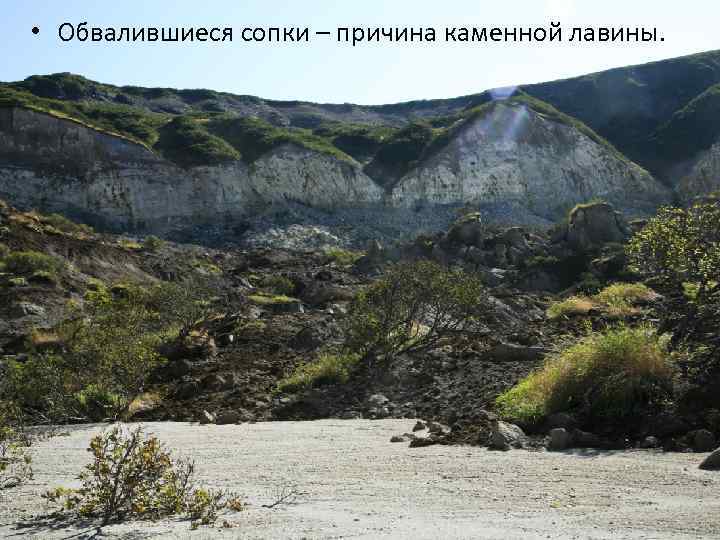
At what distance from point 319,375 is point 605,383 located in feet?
20.5

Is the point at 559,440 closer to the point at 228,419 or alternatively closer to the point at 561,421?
the point at 561,421

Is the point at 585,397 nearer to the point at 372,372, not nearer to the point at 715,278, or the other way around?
the point at 715,278

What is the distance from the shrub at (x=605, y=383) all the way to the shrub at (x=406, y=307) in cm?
583

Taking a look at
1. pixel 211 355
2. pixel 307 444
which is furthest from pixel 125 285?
pixel 307 444

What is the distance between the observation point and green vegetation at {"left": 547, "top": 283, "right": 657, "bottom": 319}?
21.1m

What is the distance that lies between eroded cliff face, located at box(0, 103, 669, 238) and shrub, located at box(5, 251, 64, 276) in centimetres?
2557

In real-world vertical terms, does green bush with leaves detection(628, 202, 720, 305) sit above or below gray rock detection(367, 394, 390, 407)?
above

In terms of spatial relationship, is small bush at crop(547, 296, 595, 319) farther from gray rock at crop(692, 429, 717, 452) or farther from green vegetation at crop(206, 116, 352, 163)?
green vegetation at crop(206, 116, 352, 163)

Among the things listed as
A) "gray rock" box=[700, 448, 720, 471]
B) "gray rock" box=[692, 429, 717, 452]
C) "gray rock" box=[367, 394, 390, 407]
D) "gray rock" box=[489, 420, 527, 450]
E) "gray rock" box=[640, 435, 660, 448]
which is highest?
"gray rock" box=[700, 448, 720, 471]

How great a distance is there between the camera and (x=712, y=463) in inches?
237

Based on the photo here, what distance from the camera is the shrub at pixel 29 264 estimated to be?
27.6 metres

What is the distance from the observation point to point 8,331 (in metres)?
21.3

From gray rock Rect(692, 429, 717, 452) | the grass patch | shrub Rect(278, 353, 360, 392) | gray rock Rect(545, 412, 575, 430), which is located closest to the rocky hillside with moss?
the grass patch

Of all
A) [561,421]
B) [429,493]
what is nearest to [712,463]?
[561,421]
